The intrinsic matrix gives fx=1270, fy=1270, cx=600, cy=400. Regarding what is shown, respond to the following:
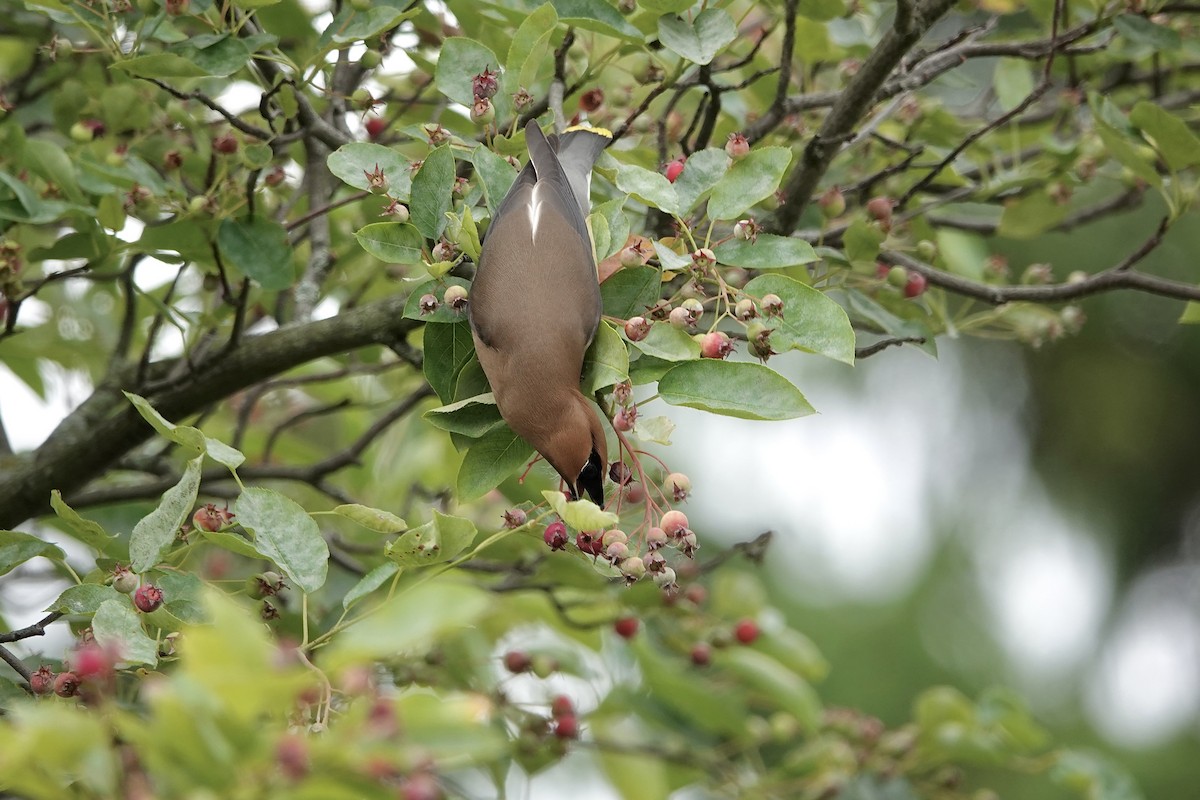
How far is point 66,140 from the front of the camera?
2.88 m

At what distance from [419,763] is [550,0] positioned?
145cm

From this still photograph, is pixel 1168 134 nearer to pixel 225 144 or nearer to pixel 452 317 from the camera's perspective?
pixel 452 317

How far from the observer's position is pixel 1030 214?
9.35 feet

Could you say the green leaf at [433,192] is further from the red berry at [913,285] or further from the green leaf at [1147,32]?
the green leaf at [1147,32]

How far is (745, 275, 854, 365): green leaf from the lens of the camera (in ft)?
6.02

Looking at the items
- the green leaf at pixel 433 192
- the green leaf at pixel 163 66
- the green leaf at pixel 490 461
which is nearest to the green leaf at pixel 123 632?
the green leaf at pixel 490 461

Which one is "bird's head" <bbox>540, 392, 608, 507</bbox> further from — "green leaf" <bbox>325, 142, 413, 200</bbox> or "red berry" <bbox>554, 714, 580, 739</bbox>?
"red berry" <bbox>554, 714, 580, 739</bbox>

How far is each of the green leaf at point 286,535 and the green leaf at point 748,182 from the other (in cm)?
78

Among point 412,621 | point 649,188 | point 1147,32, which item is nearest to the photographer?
point 412,621

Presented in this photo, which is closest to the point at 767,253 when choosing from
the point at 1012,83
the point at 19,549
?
the point at 19,549

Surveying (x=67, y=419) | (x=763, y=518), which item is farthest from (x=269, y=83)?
(x=763, y=518)

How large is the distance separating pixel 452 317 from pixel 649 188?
362 mm

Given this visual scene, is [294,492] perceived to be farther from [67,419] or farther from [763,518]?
[763,518]

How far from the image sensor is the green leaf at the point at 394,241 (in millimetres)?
1967
